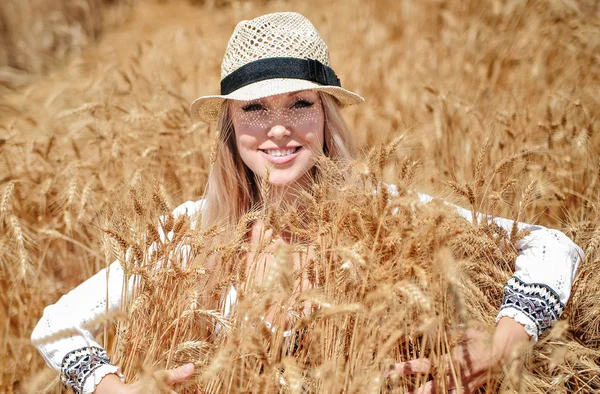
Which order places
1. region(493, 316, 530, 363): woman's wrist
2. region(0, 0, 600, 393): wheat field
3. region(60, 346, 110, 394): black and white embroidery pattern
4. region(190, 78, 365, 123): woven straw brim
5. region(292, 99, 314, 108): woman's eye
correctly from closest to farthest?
region(0, 0, 600, 393): wheat field → region(493, 316, 530, 363): woman's wrist → region(60, 346, 110, 394): black and white embroidery pattern → region(190, 78, 365, 123): woven straw brim → region(292, 99, 314, 108): woman's eye

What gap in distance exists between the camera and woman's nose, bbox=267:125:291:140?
1852mm

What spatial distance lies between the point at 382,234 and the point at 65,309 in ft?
3.43

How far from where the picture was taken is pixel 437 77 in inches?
141

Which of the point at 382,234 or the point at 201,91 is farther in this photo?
the point at 201,91

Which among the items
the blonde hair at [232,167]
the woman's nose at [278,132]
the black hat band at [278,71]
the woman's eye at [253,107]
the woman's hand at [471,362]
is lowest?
the woman's hand at [471,362]

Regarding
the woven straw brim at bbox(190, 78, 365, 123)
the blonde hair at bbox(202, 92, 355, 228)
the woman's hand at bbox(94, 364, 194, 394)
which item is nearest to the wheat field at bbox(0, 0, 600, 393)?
the woman's hand at bbox(94, 364, 194, 394)

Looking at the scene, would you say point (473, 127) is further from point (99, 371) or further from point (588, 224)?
point (99, 371)

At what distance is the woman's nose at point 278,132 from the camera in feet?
6.07

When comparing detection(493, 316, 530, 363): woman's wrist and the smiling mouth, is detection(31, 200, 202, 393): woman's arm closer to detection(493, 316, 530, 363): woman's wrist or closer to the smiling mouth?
the smiling mouth

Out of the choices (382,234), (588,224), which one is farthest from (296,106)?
(588,224)

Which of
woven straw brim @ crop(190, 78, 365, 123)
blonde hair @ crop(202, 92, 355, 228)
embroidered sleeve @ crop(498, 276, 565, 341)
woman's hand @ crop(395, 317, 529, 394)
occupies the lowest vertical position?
woman's hand @ crop(395, 317, 529, 394)

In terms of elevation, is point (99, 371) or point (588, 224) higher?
point (588, 224)

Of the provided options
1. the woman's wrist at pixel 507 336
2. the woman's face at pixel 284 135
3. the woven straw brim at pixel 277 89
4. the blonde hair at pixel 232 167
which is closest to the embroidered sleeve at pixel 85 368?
the blonde hair at pixel 232 167

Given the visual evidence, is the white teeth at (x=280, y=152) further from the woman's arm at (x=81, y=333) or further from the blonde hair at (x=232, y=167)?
the woman's arm at (x=81, y=333)
